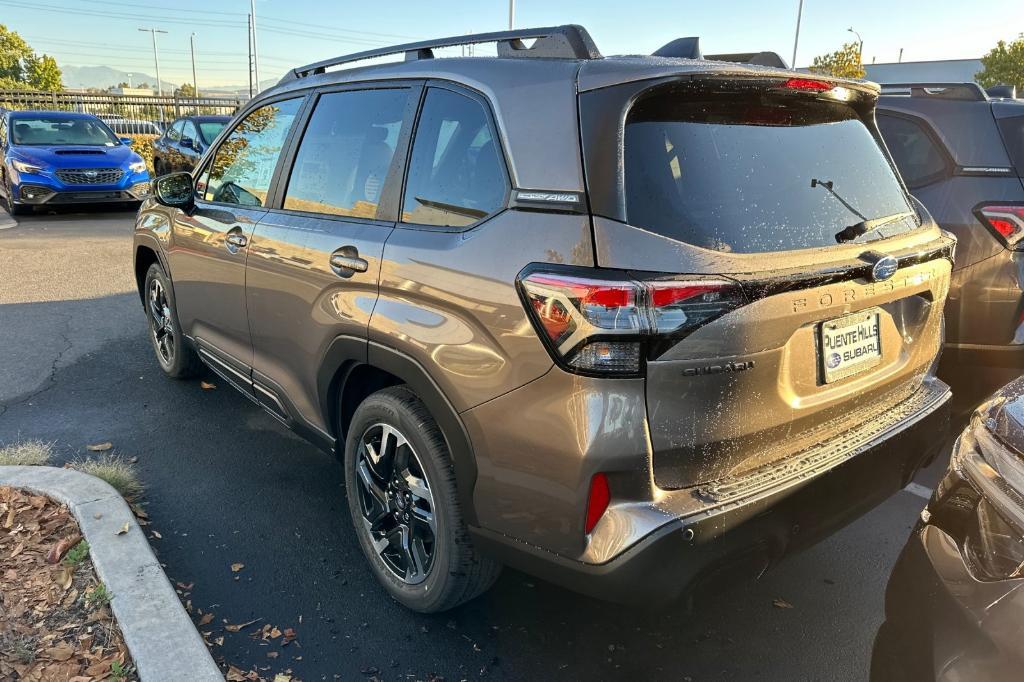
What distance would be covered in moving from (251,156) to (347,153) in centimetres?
97

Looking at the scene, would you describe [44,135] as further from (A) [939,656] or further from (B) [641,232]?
(A) [939,656]

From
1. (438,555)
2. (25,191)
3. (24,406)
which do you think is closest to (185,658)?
(438,555)

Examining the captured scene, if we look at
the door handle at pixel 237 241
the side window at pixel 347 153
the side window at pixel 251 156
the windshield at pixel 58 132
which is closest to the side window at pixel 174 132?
the windshield at pixel 58 132

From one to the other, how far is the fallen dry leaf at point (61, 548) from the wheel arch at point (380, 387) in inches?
42.5

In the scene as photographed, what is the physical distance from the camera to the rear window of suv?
2.02m

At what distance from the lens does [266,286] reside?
328 centimetres

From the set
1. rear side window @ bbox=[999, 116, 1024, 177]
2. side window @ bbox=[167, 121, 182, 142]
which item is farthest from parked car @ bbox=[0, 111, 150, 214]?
rear side window @ bbox=[999, 116, 1024, 177]

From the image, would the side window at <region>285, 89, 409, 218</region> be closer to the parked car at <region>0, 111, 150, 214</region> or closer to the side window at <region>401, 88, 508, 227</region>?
the side window at <region>401, 88, 508, 227</region>

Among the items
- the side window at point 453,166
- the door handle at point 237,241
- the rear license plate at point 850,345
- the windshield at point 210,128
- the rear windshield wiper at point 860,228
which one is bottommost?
the rear license plate at point 850,345

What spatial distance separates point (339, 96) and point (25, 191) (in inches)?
418

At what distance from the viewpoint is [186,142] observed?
14.9 m

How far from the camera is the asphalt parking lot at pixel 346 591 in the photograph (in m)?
2.57

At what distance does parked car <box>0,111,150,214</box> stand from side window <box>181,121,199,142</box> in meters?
2.10

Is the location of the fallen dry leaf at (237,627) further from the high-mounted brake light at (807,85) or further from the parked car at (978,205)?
the parked car at (978,205)
